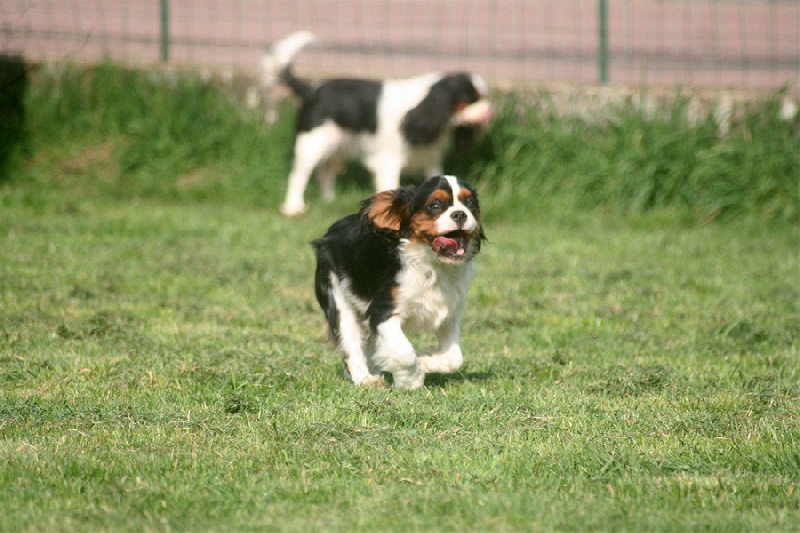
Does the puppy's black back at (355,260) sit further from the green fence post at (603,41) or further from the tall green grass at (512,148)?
the green fence post at (603,41)

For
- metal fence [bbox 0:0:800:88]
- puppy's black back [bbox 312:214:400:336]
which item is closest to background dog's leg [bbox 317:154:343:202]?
metal fence [bbox 0:0:800:88]

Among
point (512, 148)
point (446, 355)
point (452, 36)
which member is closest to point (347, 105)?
point (512, 148)

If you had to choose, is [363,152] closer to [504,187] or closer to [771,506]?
[504,187]

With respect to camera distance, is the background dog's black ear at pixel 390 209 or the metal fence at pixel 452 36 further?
the metal fence at pixel 452 36

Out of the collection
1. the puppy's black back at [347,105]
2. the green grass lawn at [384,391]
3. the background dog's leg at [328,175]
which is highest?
the puppy's black back at [347,105]

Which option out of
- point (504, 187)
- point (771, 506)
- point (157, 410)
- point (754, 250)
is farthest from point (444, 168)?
point (771, 506)

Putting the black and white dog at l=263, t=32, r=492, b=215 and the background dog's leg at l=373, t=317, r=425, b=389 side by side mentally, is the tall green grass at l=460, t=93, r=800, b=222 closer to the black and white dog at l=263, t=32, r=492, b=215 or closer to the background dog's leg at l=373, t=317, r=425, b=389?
the black and white dog at l=263, t=32, r=492, b=215

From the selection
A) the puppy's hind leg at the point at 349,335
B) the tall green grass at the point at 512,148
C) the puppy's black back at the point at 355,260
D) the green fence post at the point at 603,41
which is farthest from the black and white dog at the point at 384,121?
the puppy's hind leg at the point at 349,335

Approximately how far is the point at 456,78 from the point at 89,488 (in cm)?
763

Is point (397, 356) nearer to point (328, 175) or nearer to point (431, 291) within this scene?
point (431, 291)

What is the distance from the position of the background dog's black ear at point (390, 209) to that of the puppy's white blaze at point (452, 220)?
203 millimetres

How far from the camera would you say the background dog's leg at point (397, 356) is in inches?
204

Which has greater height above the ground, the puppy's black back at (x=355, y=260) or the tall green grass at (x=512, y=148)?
the puppy's black back at (x=355, y=260)

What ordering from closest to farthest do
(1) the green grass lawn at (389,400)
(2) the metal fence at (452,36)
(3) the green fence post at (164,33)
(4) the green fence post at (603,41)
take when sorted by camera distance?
(1) the green grass lawn at (389,400) < (4) the green fence post at (603,41) < (2) the metal fence at (452,36) < (3) the green fence post at (164,33)
